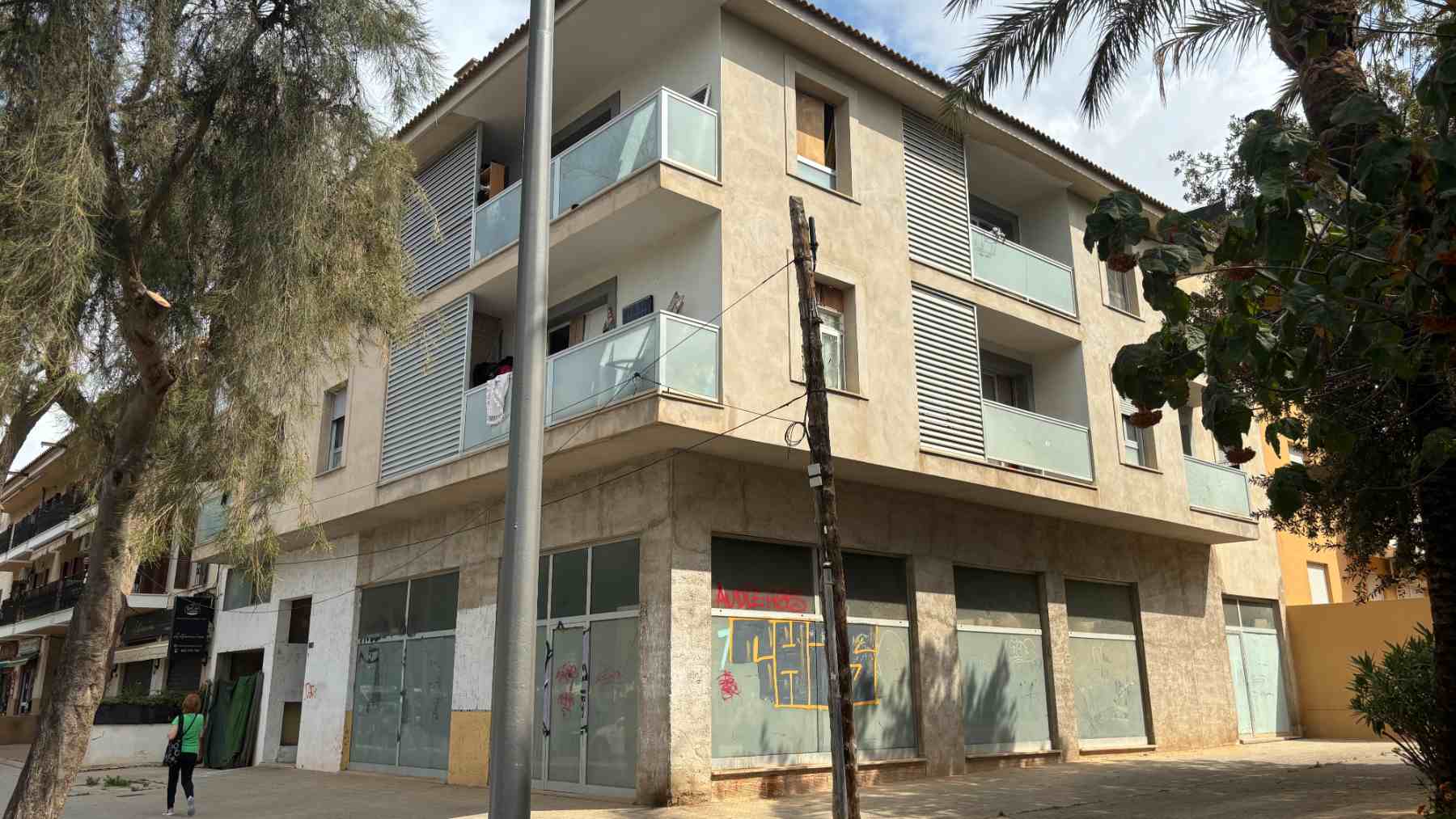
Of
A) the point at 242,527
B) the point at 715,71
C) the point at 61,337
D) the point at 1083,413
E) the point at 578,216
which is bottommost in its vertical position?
the point at 242,527

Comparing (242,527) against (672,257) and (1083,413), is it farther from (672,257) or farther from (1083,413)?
(1083,413)

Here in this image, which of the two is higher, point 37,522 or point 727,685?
point 37,522

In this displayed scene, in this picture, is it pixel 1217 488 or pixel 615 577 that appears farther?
pixel 1217 488

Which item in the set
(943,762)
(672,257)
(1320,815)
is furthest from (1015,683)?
(672,257)

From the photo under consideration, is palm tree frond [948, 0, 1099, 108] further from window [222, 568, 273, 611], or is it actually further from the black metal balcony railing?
the black metal balcony railing

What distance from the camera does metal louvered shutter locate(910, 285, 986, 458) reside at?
50.5 ft

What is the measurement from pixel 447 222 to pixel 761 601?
854cm

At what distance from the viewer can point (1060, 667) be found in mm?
17625

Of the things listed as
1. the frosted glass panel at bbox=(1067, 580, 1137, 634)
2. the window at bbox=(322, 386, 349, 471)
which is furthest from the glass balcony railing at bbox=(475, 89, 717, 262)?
the frosted glass panel at bbox=(1067, 580, 1137, 634)

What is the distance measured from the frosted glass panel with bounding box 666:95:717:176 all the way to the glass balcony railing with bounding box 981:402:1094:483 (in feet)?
19.2

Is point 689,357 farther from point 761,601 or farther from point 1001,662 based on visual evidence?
point 1001,662

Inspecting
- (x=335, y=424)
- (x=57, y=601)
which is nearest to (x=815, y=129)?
(x=335, y=424)

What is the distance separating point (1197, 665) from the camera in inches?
816

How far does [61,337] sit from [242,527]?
2.36 m
